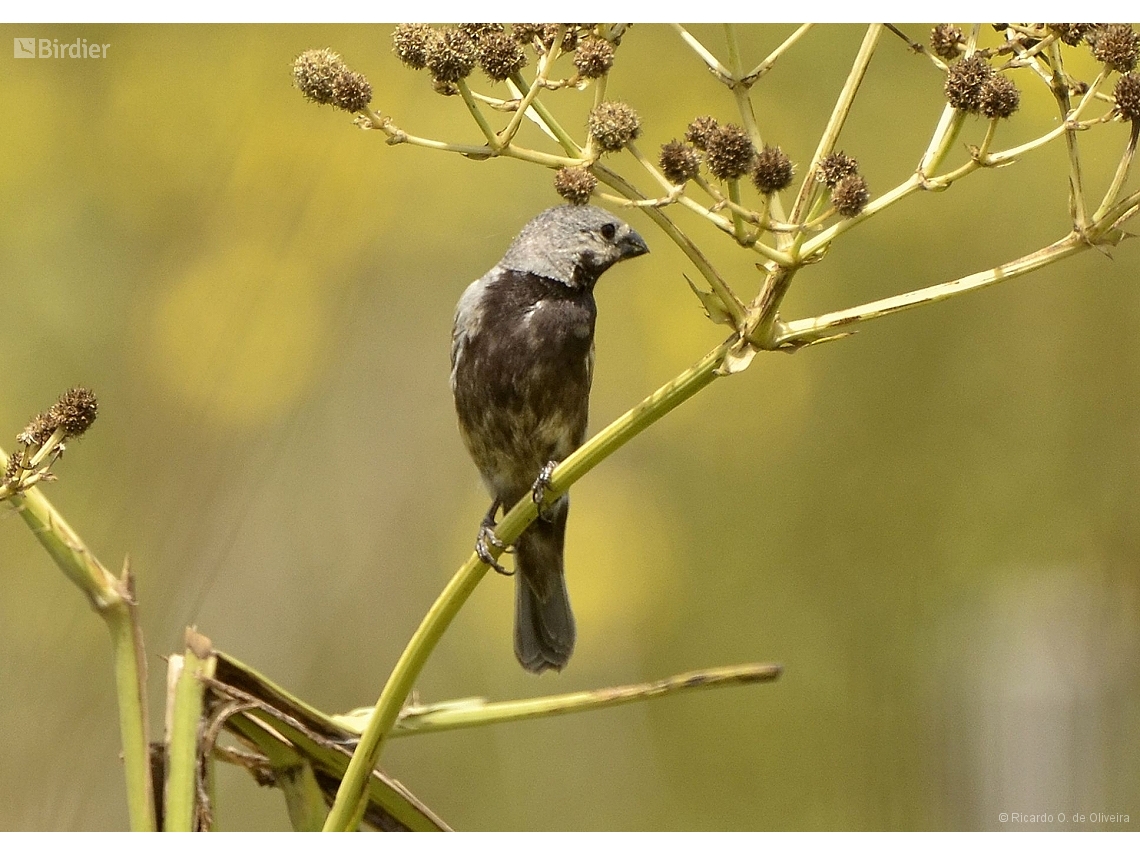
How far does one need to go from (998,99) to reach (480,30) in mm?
630

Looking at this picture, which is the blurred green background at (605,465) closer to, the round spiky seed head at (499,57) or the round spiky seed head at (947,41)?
the round spiky seed head at (947,41)

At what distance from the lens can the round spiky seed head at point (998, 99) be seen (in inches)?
49.5

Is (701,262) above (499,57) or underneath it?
underneath

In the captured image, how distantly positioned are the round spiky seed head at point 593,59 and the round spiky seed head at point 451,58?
0.43ft

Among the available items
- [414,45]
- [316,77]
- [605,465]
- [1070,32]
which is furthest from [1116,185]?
[605,465]

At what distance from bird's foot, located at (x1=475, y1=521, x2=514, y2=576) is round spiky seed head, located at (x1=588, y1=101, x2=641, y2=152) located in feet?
1.74

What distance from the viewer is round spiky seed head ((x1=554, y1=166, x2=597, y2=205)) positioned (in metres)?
1.27

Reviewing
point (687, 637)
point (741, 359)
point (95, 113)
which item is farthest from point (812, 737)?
point (95, 113)

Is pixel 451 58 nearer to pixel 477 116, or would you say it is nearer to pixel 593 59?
pixel 477 116

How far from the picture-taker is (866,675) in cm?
249

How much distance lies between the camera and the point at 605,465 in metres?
2.87

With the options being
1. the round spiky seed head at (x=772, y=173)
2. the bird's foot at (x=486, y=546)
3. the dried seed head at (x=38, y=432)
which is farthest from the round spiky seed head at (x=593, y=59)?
the dried seed head at (x=38, y=432)

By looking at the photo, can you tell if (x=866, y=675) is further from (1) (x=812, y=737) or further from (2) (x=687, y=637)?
(2) (x=687, y=637)
